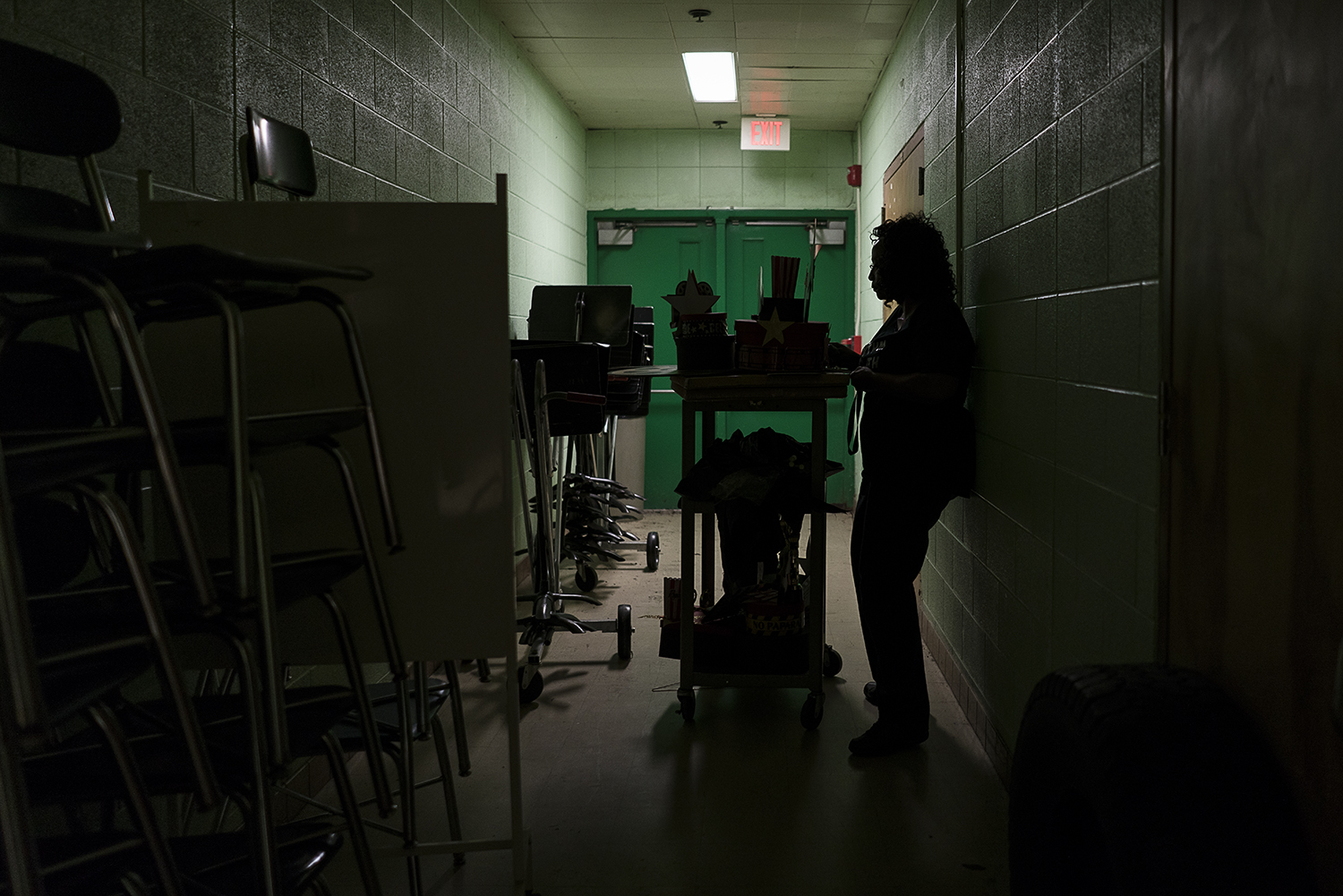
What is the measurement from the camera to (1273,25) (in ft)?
3.89

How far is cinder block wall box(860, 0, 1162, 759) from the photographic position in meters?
1.68

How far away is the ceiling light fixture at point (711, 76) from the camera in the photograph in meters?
5.25

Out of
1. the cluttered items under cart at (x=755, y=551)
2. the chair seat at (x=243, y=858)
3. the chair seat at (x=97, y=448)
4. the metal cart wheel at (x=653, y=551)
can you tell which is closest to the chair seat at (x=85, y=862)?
the chair seat at (x=243, y=858)

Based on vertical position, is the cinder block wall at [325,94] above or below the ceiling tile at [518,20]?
below

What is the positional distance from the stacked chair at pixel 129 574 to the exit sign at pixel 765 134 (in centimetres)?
512

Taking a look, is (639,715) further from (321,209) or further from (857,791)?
(321,209)

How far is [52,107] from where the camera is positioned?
1472mm

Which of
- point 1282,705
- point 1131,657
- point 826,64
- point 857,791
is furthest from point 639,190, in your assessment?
point 1282,705

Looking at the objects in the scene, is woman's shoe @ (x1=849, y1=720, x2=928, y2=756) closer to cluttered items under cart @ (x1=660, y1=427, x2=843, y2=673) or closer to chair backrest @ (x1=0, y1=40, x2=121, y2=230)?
cluttered items under cart @ (x1=660, y1=427, x2=843, y2=673)

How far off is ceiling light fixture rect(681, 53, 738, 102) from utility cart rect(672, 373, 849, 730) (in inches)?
117

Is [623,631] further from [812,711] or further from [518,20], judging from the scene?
[518,20]

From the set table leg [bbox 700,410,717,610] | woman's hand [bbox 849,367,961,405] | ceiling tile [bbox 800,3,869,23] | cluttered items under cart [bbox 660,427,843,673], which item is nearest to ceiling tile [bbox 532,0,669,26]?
ceiling tile [bbox 800,3,869,23]

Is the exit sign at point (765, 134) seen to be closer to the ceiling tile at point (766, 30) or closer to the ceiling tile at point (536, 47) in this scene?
the ceiling tile at point (766, 30)

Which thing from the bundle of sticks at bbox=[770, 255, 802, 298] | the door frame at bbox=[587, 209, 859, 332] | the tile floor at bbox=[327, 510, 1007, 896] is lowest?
the tile floor at bbox=[327, 510, 1007, 896]
